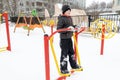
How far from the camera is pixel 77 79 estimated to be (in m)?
3.47

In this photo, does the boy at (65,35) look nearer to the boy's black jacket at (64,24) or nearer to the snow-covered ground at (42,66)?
the boy's black jacket at (64,24)

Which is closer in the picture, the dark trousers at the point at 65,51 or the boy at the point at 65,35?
the boy at the point at 65,35

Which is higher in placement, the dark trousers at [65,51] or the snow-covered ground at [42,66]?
the dark trousers at [65,51]

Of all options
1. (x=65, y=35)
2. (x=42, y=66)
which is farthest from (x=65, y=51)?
(x=42, y=66)

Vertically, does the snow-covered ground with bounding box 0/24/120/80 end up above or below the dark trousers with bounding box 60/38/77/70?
below

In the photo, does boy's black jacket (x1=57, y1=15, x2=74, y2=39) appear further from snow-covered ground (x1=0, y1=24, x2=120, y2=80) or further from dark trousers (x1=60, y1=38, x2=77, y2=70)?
snow-covered ground (x1=0, y1=24, x2=120, y2=80)

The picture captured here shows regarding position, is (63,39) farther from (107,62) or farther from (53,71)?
(107,62)

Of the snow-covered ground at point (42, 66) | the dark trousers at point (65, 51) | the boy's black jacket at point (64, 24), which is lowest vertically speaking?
the snow-covered ground at point (42, 66)

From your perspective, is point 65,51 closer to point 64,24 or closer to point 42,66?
point 64,24

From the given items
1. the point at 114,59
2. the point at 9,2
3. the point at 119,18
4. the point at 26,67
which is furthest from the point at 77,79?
the point at 9,2

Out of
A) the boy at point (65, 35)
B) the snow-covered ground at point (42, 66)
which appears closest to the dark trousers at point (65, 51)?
the boy at point (65, 35)

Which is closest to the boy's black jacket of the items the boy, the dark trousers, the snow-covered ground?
the boy

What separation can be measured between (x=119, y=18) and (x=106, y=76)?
8201mm

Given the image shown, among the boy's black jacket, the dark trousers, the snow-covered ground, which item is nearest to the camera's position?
the boy's black jacket
